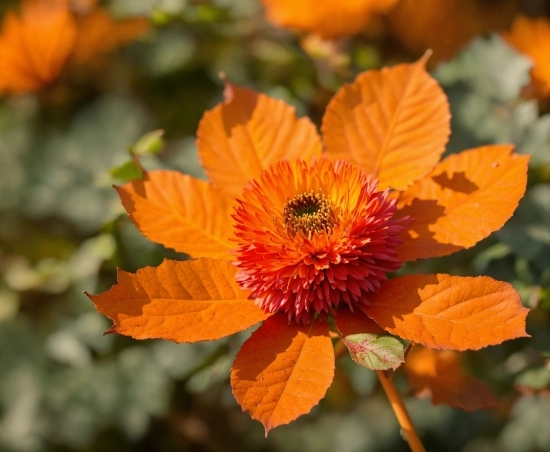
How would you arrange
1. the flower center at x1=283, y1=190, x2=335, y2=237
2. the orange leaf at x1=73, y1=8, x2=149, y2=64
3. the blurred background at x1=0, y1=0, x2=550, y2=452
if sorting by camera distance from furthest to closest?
the orange leaf at x1=73, y1=8, x2=149, y2=64 → the blurred background at x1=0, y1=0, x2=550, y2=452 → the flower center at x1=283, y1=190, x2=335, y2=237

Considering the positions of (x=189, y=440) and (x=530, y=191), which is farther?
(x=189, y=440)

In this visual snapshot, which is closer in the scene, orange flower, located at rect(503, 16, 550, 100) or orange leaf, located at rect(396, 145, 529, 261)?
orange leaf, located at rect(396, 145, 529, 261)

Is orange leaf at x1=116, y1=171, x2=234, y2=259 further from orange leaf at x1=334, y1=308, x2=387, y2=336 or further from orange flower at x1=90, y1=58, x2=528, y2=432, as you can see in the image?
orange leaf at x1=334, y1=308, x2=387, y2=336

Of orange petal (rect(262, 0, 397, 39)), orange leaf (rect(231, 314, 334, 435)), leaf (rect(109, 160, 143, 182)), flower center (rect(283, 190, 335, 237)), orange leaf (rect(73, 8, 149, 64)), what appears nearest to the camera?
orange leaf (rect(231, 314, 334, 435))

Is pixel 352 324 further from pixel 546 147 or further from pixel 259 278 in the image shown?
pixel 546 147

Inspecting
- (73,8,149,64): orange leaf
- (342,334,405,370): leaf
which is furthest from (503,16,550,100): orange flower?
(73,8,149,64): orange leaf

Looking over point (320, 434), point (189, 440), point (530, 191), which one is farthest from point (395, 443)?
point (530, 191)
